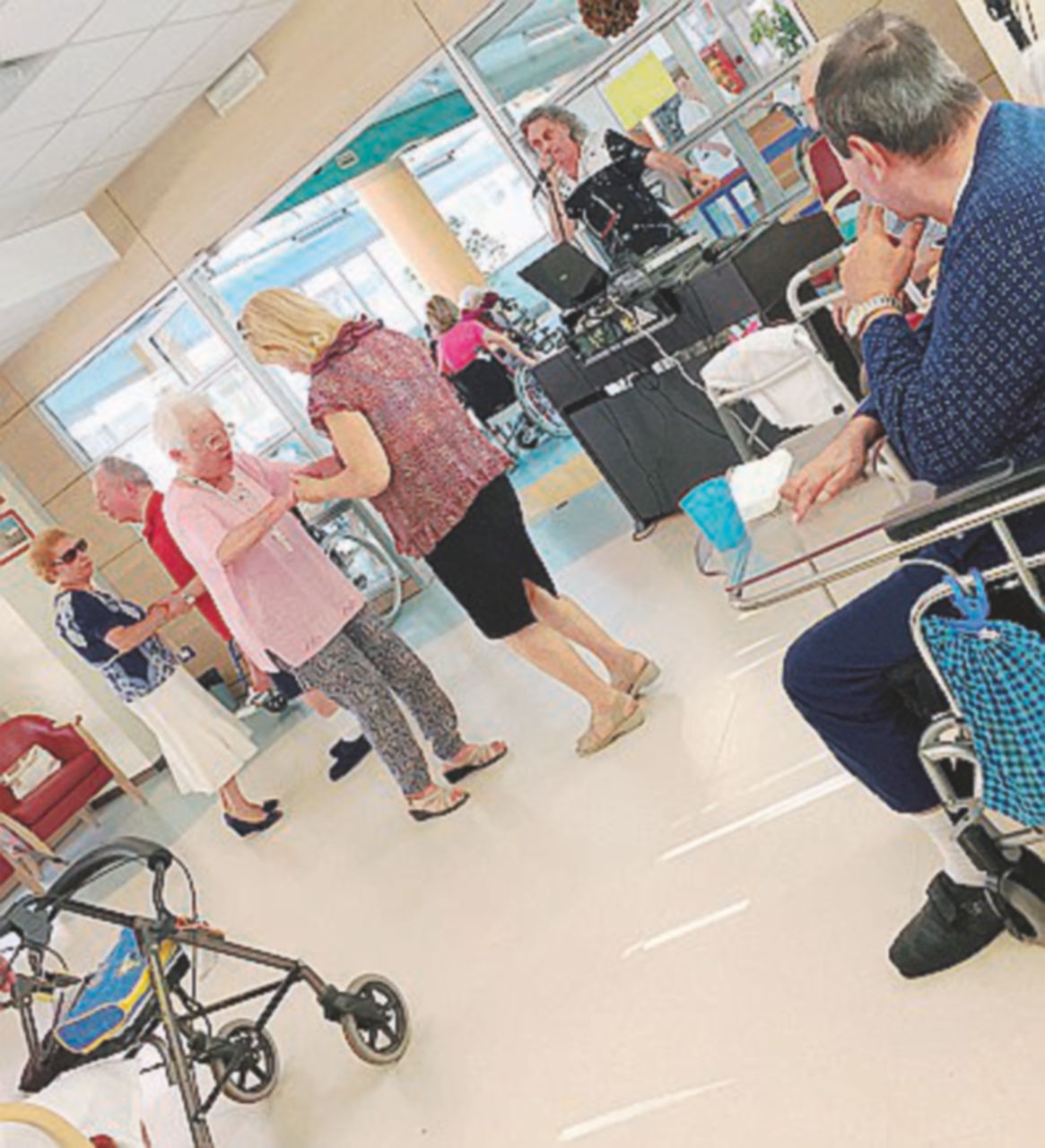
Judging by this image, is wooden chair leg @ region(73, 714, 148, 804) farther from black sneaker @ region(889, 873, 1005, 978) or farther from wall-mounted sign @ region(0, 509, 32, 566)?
black sneaker @ region(889, 873, 1005, 978)

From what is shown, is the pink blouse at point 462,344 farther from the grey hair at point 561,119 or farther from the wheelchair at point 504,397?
the grey hair at point 561,119

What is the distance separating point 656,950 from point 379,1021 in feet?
2.33

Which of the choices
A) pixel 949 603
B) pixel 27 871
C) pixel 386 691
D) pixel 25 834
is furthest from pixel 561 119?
pixel 27 871

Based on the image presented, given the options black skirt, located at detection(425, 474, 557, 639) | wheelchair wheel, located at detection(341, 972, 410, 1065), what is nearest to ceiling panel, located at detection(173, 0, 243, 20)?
black skirt, located at detection(425, 474, 557, 639)

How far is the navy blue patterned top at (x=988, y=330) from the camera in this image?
4.09 feet

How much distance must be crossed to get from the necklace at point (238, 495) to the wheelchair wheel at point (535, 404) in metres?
4.85

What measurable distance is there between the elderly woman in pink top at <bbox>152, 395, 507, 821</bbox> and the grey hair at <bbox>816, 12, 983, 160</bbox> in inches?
81.1

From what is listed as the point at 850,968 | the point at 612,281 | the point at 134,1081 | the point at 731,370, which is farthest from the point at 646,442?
the point at 134,1081

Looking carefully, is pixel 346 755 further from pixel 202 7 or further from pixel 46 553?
pixel 202 7

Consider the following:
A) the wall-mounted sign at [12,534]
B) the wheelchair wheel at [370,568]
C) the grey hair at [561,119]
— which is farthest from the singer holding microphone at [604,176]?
the wall-mounted sign at [12,534]

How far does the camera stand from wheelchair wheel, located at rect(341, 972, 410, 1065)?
2.49 meters

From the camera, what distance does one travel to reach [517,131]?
5.10 m

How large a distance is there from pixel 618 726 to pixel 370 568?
141 inches

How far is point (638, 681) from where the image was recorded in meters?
3.43
